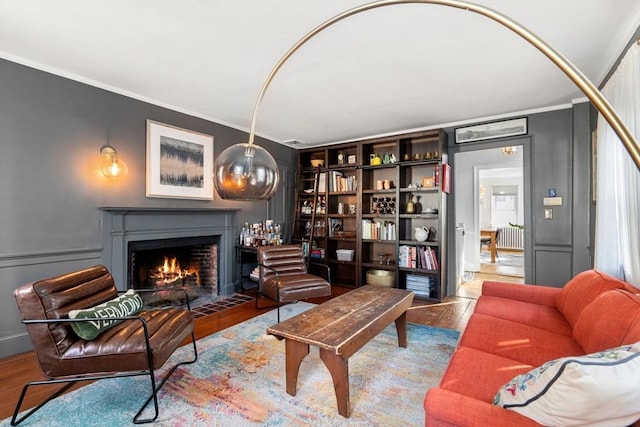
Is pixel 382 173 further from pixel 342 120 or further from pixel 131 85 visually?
pixel 131 85

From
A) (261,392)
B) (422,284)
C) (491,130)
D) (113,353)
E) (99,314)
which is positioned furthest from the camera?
(422,284)

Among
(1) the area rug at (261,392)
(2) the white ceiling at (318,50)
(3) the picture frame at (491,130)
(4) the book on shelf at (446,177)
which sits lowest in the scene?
(1) the area rug at (261,392)

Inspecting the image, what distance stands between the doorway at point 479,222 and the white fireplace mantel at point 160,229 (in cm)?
324

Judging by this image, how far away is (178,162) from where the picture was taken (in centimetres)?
357

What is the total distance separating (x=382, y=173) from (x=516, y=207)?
686cm

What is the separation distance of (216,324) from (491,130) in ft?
13.0

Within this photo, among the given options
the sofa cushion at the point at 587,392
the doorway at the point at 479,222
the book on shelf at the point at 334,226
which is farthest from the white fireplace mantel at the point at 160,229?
the sofa cushion at the point at 587,392

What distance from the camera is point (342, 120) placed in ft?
13.0

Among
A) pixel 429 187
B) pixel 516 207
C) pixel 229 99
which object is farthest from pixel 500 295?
pixel 516 207

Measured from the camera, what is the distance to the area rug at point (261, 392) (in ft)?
5.58

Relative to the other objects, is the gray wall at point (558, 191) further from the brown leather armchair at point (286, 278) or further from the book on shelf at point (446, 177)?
the brown leather armchair at point (286, 278)

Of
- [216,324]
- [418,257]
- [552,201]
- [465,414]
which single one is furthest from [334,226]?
[465,414]

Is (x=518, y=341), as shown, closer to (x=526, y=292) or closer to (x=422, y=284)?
(x=526, y=292)

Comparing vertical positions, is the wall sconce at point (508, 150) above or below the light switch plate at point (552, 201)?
above
